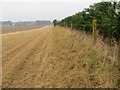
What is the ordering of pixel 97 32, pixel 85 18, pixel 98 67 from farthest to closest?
pixel 85 18
pixel 97 32
pixel 98 67

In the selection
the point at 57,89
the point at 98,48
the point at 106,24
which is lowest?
the point at 57,89

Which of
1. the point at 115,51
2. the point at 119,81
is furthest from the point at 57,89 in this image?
the point at 115,51

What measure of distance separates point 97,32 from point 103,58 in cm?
326

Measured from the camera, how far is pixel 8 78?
23.4ft

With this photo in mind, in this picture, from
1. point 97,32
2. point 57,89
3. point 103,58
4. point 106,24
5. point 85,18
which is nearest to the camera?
point 57,89

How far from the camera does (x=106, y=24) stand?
899cm

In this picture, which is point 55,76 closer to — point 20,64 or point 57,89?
point 57,89

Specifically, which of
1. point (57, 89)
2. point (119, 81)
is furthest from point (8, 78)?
point (119, 81)

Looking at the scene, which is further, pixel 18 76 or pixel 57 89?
pixel 18 76

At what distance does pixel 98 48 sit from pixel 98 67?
6.91 ft

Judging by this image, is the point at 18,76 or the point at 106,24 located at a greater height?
the point at 106,24

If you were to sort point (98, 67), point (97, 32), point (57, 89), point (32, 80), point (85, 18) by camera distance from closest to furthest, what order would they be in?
1. point (57, 89)
2. point (32, 80)
3. point (98, 67)
4. point (97, 32)
5. point (85, 18)

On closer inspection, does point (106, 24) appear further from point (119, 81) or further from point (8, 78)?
point (8, 78)

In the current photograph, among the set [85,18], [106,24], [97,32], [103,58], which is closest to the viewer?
[103,58]
